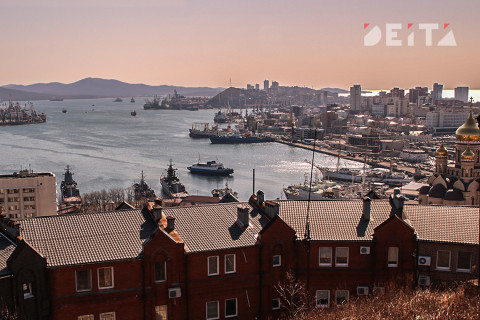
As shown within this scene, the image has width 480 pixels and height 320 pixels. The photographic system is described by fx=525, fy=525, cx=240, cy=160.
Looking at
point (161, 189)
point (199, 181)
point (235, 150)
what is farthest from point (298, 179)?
point (235, 150)

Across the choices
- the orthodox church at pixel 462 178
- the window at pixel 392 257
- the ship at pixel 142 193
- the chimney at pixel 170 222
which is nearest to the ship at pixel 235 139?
the ship at pixel 142 193

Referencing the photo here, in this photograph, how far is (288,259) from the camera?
350 inches

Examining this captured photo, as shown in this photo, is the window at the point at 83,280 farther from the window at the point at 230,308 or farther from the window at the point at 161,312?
the window at the point at 230,308

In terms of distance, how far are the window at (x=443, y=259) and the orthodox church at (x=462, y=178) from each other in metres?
14.1

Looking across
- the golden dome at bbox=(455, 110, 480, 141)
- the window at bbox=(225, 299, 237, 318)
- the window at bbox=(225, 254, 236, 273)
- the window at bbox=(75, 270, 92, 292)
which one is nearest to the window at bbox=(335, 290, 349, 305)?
the window at bbox=(225, 299, 237, 318)

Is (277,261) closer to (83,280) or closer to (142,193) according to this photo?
(83,280)

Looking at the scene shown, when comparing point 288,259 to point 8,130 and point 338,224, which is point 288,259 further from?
point 8,130

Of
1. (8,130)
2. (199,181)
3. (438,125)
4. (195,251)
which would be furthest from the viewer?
(8,130)

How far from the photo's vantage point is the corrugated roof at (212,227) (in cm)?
844

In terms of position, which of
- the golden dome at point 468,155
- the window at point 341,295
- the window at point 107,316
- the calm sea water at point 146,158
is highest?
the golden dome at point 468,155

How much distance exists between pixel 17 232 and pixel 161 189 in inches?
1334

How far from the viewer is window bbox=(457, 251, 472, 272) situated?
8727mm

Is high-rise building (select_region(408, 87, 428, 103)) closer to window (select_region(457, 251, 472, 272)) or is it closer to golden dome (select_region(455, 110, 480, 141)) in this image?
golden dome (select_region(455, 110, 480, 141))

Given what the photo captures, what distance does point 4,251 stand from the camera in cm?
740
